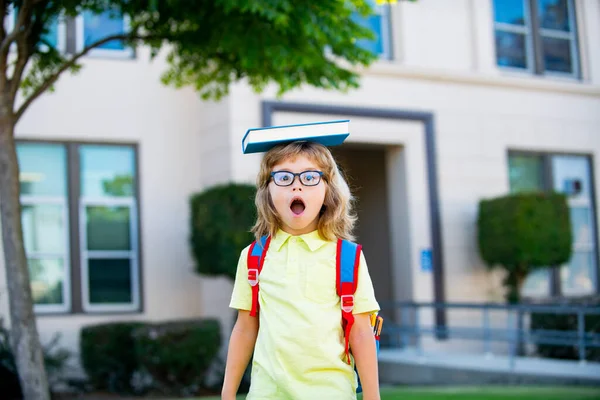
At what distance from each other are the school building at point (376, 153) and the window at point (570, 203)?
0.03 meters

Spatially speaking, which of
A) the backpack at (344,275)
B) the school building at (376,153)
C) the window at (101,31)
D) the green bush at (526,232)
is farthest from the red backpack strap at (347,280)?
the green bush at (526,232)

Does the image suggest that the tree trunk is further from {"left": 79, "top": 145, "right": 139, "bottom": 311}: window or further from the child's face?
the child's face

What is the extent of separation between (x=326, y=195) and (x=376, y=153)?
11515mm

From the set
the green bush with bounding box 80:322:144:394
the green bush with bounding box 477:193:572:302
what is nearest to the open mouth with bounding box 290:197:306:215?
the green bush with bounding box 80:322:144:394

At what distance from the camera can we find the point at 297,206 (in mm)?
3285

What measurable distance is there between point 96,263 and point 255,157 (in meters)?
2.56

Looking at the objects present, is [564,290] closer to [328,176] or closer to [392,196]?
[392,196]

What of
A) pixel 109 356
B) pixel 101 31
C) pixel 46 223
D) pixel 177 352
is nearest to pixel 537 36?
pixel 101 31

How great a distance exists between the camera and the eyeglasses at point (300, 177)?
3.26 meters

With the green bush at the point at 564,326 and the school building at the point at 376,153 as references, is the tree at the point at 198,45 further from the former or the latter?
the green bush at the point at 564,326

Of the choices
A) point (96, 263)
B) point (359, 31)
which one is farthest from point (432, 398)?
point (96, 263)

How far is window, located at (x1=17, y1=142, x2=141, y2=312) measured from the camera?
11.3 meters

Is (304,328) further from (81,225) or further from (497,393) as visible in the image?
(81,225)

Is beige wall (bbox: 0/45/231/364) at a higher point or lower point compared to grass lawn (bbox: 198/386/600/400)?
higher
